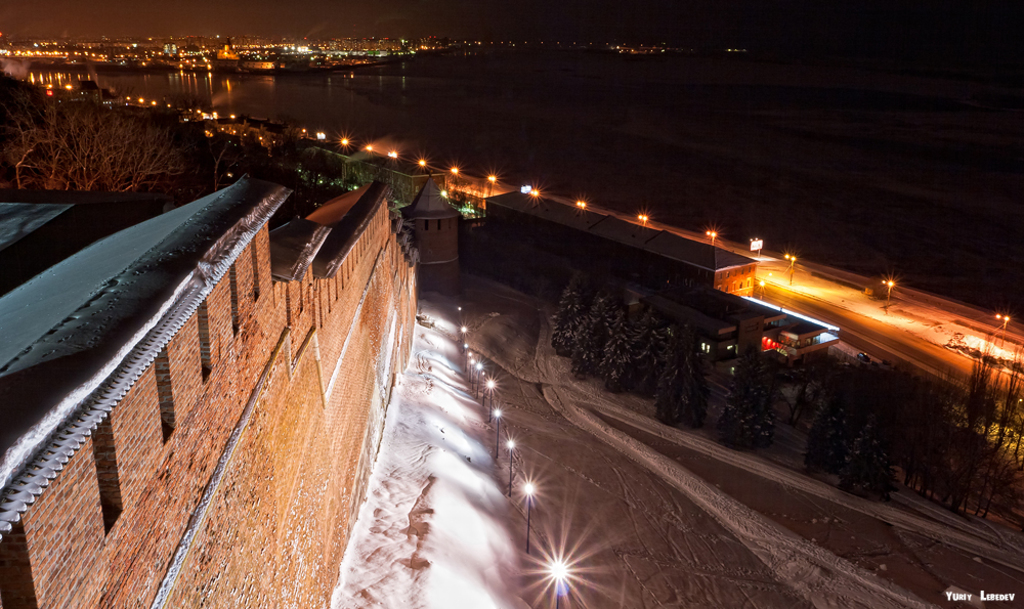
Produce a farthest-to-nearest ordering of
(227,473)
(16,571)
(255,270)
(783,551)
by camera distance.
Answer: (783,551), (255,270), (227,473), (16,571)

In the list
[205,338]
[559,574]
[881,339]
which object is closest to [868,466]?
[559,574]

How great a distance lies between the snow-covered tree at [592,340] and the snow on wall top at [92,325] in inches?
495

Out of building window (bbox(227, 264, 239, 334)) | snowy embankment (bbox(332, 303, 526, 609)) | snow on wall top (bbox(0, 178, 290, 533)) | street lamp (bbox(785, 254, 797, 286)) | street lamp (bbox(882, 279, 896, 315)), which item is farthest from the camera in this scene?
street lamp (bbox(785, 254, 797, 286))

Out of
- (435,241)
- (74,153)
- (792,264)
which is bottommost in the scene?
(792,264)

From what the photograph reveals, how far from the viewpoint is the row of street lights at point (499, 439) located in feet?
25.0

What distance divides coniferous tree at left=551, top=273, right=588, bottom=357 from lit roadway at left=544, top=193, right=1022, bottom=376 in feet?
22.8

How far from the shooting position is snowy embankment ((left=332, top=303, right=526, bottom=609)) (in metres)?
5.42

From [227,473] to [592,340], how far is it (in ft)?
41.3

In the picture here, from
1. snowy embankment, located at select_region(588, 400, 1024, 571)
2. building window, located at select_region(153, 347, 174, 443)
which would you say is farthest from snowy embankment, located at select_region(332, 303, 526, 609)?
snowy embankment, located at select_region(588, 400, 1024, 571)

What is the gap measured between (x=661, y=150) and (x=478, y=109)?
22.0 meters

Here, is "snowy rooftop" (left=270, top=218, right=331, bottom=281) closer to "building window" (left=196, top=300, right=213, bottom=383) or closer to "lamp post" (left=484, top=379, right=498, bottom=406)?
"building window" (left=196, top=300, right=213, bottom=383)

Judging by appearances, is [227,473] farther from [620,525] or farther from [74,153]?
[74,153]

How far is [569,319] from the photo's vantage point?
16453mm

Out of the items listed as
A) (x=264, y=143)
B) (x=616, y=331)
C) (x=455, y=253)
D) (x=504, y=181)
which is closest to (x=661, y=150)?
(x=504, y=181)
